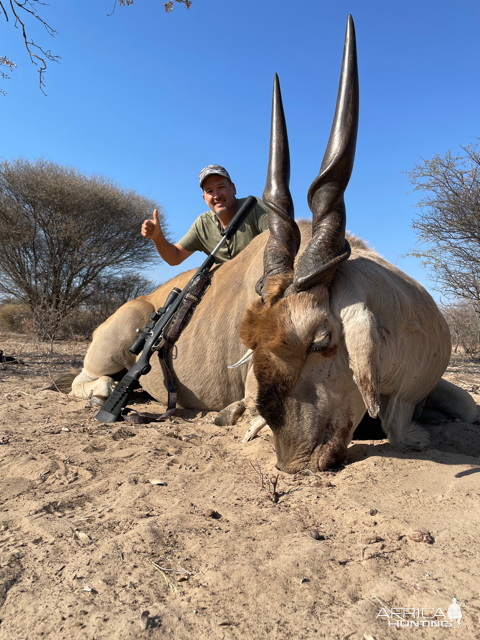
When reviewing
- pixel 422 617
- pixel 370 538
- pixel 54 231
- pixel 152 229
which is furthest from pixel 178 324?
pixel 54 231

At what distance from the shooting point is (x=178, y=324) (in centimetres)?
454

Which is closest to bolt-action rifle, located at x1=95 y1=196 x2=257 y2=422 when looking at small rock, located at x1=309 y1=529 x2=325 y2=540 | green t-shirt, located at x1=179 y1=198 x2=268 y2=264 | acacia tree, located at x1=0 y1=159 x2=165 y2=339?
green t-shirt, located at x1=179 y1=198 x2=268 y2=264

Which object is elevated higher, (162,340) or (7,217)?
(7,217)

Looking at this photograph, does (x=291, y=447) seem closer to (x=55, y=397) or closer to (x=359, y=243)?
(x=359, y=243)

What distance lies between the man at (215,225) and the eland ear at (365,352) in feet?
9.87

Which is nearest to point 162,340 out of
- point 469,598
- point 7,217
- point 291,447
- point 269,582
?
point 291,447

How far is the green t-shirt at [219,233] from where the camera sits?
5.30 meters

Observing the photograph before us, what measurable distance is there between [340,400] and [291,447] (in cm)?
41

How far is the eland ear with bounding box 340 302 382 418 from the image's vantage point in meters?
2.39

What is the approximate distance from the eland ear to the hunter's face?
3591mm

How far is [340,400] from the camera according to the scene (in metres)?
2.60

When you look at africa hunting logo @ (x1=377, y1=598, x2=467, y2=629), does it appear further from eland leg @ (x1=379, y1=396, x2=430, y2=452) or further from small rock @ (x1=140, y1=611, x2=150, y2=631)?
eland leg @ (x1=379, y1=396, x2=430, y2=452)

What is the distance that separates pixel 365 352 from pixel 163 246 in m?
3.97

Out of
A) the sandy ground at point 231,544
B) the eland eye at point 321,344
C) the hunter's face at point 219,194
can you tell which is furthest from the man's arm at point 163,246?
the eland eye at point 321,344
